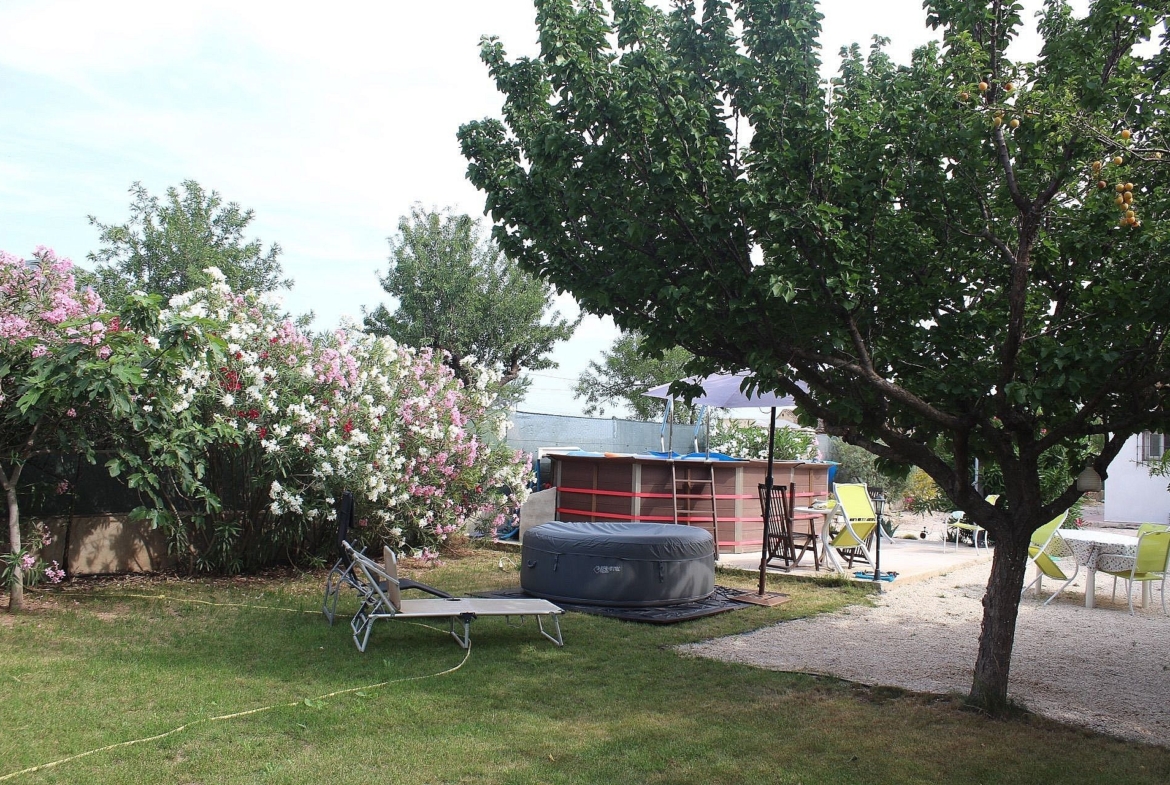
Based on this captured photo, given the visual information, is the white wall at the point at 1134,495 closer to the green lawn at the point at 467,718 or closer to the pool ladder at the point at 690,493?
the pool ladder at the point at 690,493

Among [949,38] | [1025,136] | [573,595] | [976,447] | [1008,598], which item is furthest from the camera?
[573,595]

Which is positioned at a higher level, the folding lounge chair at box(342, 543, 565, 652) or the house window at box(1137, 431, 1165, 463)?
the house window at box(1137, 431, 1165, 463)

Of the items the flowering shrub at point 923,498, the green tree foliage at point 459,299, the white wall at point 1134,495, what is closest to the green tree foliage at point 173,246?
the green tree foliage at point 459,299

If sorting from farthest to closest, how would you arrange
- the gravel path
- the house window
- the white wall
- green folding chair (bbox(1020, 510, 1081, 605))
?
the house window < the white wall < green folding chair (bbox(1020, 510, 1081, 605)) < the gravel path

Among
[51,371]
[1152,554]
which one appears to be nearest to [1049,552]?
[1152,554]

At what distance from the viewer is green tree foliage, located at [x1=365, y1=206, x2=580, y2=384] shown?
24.0 meters

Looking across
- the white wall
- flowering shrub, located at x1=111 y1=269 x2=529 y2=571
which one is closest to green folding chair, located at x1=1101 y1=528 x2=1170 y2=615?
flowering shrub, located at x1=111 y1=269 x2=529 y2=571

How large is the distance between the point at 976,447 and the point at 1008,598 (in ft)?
3.05

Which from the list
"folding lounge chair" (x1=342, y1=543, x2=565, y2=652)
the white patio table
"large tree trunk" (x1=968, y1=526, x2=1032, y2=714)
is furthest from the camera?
the white patio table

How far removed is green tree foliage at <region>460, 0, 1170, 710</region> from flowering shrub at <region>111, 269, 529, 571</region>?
4.01m

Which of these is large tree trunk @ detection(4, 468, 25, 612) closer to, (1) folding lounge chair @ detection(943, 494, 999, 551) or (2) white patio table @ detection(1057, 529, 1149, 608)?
(2) white patio table @ detection(1057, 529, 1149, 608)

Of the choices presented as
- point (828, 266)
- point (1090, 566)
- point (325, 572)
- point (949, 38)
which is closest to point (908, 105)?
point (949, 38)

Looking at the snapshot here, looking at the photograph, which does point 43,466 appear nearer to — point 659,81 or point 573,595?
point 573,595

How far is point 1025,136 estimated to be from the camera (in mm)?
4078
